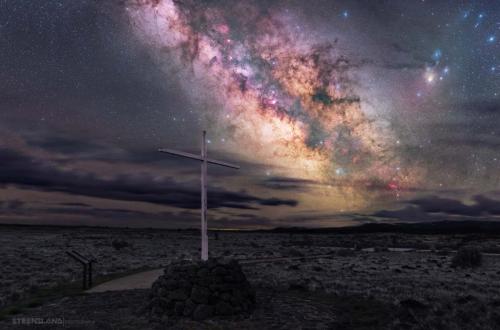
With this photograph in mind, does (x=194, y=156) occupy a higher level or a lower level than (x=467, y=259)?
higher

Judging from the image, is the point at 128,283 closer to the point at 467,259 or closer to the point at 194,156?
the point at 194,156

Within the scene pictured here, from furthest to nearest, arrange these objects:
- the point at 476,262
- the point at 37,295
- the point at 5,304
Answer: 1. the point at 476,262
2. the point at 37,295
3. the point at 5,304

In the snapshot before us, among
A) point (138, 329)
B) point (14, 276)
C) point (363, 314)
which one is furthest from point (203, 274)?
point (14, 276)

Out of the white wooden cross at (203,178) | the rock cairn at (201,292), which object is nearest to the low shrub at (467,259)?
Result: the rock cairn at (201,292)

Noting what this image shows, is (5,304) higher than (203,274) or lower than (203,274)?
lower

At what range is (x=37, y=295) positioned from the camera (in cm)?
1639

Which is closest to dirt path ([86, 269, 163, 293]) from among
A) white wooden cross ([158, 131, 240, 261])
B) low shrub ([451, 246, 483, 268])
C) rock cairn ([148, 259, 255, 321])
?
rock cairn ([148, 259, 255, 321])

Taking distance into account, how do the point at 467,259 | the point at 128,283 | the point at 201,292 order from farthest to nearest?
the point at 467,259
the point at 128,283
the point at 201,292

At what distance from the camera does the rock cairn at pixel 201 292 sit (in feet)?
40.1

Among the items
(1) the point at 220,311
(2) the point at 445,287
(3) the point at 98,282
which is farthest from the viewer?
(2) the point at 445,287

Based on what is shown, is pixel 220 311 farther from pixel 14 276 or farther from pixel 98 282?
pixel 14 276

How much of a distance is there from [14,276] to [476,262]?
31680 mm

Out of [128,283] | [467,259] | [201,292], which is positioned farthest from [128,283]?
[467,259]

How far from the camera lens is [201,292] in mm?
12461
